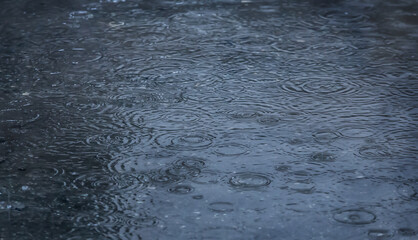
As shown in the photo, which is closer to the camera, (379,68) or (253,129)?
(253,129)

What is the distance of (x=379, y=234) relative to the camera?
9.42 ft

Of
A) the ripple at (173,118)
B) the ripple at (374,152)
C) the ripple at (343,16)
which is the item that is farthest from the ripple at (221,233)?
the ripple at (343,16)

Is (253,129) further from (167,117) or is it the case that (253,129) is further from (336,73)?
(336,73)

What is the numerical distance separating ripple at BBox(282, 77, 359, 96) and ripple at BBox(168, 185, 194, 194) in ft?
5.22

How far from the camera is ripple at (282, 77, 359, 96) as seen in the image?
15.2ft

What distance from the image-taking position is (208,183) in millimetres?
3377

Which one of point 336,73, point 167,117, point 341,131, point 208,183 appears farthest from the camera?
point 336,73

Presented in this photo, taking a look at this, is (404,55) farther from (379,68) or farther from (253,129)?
(253,129)

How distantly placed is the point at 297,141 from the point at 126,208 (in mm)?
1213

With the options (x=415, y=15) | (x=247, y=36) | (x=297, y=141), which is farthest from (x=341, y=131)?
(x=415, y=15)

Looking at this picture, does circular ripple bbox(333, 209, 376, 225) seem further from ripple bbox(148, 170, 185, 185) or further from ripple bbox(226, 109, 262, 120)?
ripple bbox(226, 109, 262, 120)

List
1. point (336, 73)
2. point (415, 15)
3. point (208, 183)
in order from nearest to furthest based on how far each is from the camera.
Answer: point (208, 183) → point (336, 73) → point (415, 15)

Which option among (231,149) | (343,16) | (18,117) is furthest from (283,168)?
(343,16)

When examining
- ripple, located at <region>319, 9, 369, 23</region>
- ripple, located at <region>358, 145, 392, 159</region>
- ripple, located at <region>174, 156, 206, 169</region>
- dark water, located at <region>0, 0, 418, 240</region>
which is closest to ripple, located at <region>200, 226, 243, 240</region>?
dark water, located at <region>0, 0, 418, 240</region>
